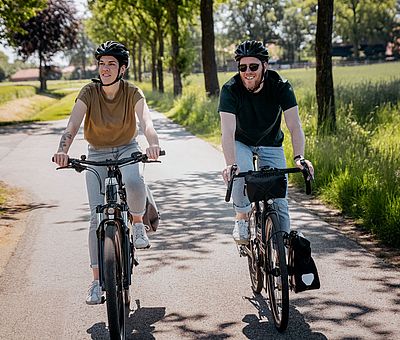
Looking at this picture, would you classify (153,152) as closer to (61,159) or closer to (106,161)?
(106,161)

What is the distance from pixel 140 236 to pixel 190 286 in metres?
0.95

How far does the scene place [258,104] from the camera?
530 centimetres

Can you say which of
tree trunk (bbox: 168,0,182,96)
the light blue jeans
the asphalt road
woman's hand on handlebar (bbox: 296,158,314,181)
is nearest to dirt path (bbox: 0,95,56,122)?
tree trunk (bbox: 168,0,182,96)

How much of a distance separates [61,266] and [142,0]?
36507 mm

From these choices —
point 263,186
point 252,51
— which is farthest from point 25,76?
point 263,186

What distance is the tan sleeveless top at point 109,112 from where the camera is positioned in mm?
5246

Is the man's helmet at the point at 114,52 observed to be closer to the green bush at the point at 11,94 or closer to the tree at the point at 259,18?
the green bush at the point at 11,94

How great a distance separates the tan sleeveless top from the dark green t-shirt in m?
0.68

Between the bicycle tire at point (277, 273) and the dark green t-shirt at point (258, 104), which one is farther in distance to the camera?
the dark green t-shirt at point (258, 104)

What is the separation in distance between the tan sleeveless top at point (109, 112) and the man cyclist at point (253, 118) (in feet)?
2.23

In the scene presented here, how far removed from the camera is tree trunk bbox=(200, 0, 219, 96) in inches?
997

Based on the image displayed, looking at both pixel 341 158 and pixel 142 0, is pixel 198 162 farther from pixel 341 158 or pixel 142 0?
pixel 142 0

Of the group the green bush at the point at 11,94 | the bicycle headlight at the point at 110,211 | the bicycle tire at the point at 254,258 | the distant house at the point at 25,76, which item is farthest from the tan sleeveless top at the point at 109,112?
the distant house at the point at 25,76

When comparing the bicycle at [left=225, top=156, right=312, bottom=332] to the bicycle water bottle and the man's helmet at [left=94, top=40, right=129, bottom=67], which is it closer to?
the bicycle water bottle
